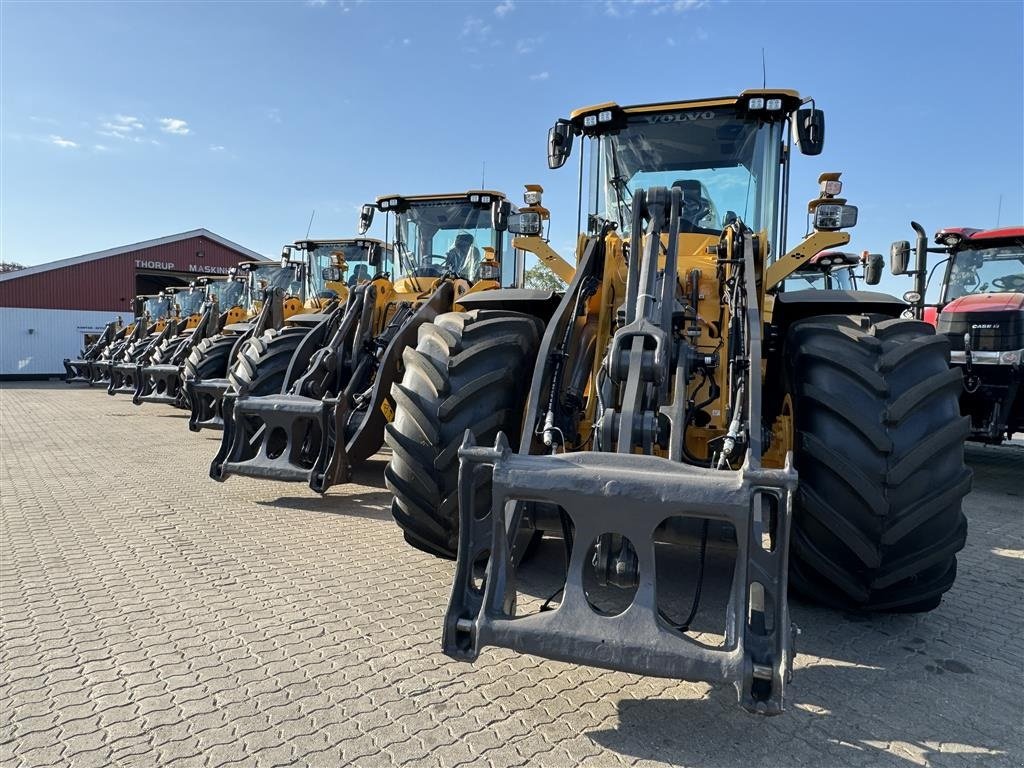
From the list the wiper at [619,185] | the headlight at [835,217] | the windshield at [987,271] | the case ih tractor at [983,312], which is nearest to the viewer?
the headlight at [835,217]

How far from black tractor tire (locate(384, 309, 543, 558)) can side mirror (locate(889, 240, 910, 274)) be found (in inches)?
230

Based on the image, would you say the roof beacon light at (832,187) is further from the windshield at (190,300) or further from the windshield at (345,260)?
the windshield at (190,300)

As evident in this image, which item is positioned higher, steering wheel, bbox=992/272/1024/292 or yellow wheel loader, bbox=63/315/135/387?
steering wheel, bbox=992/272/1024/292

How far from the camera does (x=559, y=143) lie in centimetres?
460

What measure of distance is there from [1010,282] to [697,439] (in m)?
7.37

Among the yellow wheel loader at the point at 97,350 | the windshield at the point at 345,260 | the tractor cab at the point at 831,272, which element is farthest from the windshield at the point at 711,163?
the yellow wheel loader at the point at 97,350

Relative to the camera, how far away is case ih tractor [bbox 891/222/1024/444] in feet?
24.4

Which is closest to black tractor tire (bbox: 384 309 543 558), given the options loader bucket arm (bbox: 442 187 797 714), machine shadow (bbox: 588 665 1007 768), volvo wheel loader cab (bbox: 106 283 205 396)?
loader bucket arm (bbox: 442 187 797 714)

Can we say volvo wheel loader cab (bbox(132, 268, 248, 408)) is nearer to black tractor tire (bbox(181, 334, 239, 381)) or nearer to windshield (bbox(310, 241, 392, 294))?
black tractor tire (bbox(181, 334, 239, 381))

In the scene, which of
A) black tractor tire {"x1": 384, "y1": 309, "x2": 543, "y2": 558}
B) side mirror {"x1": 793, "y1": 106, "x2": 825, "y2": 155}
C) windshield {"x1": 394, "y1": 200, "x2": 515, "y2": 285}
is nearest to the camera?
black tractor tire {"x1": 384, "y1": 309, "x2": 543, "y2": 558}

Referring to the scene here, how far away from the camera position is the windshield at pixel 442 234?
864 cm

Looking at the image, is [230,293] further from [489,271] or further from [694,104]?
[694,104]

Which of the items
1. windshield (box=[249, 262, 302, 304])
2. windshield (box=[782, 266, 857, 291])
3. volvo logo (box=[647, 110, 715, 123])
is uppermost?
volvo logo (box=[647, 110, 715, 123])

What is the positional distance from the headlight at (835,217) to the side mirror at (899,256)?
4356mm
